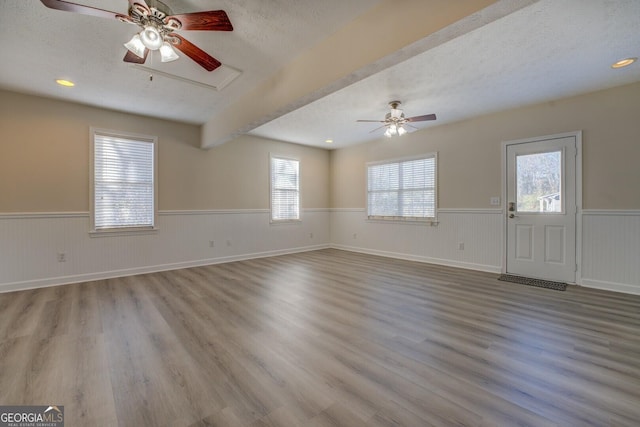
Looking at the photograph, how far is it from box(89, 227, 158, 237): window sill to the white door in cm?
605

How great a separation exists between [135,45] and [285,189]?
15.3ft

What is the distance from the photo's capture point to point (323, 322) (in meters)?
2.73

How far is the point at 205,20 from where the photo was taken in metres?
1.94

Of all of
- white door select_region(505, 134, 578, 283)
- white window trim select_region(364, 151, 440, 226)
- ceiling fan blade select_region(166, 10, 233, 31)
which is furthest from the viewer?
white window trim select_region(364, 151, 440, 226)

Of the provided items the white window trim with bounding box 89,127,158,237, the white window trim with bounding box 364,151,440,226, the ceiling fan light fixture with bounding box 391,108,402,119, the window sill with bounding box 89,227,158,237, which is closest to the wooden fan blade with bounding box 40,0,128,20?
the white window trim with bounding box 89,127,158,237

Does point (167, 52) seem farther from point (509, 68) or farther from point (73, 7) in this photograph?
point (509, 68)

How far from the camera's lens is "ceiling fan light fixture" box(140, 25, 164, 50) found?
203 cm

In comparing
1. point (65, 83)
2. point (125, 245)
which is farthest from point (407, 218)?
point (65, 83)

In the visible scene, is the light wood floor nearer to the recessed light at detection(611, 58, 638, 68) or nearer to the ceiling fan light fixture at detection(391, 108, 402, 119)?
the ceiling fan light fixture at detection(391, 108, 402, 119)

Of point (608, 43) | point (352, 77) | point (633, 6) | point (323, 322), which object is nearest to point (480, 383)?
point (323, 322)

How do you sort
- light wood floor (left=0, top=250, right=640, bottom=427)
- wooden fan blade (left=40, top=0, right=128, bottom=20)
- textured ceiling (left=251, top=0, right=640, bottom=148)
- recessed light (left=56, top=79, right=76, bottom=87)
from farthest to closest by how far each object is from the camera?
recessed light (left=56, top=79, right=76, bottom=87) → textured ceiling (left=251, top=0, right=640, bottom=148) → wooden fan blade (left=40, top=0, right=128, bottom=20) → light wood floor (left=0, top=250, right=640, bottom=427)

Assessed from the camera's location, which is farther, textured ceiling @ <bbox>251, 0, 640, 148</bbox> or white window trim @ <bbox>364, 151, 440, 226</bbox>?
white window trim @ <bbox>364, 151, 440, 226</bbox>

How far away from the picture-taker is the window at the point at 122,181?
14.3 feet

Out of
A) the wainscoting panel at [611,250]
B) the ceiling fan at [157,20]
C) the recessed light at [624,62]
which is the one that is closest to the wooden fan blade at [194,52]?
the ceiling fan at [157,20]
